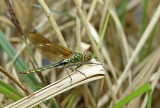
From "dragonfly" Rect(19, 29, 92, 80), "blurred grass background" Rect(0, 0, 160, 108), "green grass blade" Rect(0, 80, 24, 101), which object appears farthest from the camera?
"blurred grass background" Rect(0, 0, 160, 108)

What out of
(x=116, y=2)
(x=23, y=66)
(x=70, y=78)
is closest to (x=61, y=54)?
(x=23, y=66)

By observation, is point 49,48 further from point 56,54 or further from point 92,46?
point 92,46

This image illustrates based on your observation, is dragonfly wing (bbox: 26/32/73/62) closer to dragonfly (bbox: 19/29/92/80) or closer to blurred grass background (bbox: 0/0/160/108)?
dragonfly (bbox: 19/29/92/80)

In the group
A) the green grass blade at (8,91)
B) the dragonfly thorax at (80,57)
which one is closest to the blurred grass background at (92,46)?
the dragonfly thorax at (80,57)

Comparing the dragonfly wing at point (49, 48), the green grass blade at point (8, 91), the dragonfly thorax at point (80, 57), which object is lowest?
the green grass blade at point (8, 91)

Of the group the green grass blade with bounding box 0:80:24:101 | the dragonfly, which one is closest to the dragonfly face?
the dragonfly

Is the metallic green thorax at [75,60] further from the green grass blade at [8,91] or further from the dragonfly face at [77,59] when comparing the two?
the green grass blade at [8,91]

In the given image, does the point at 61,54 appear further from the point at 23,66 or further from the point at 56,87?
the point at 56,87
